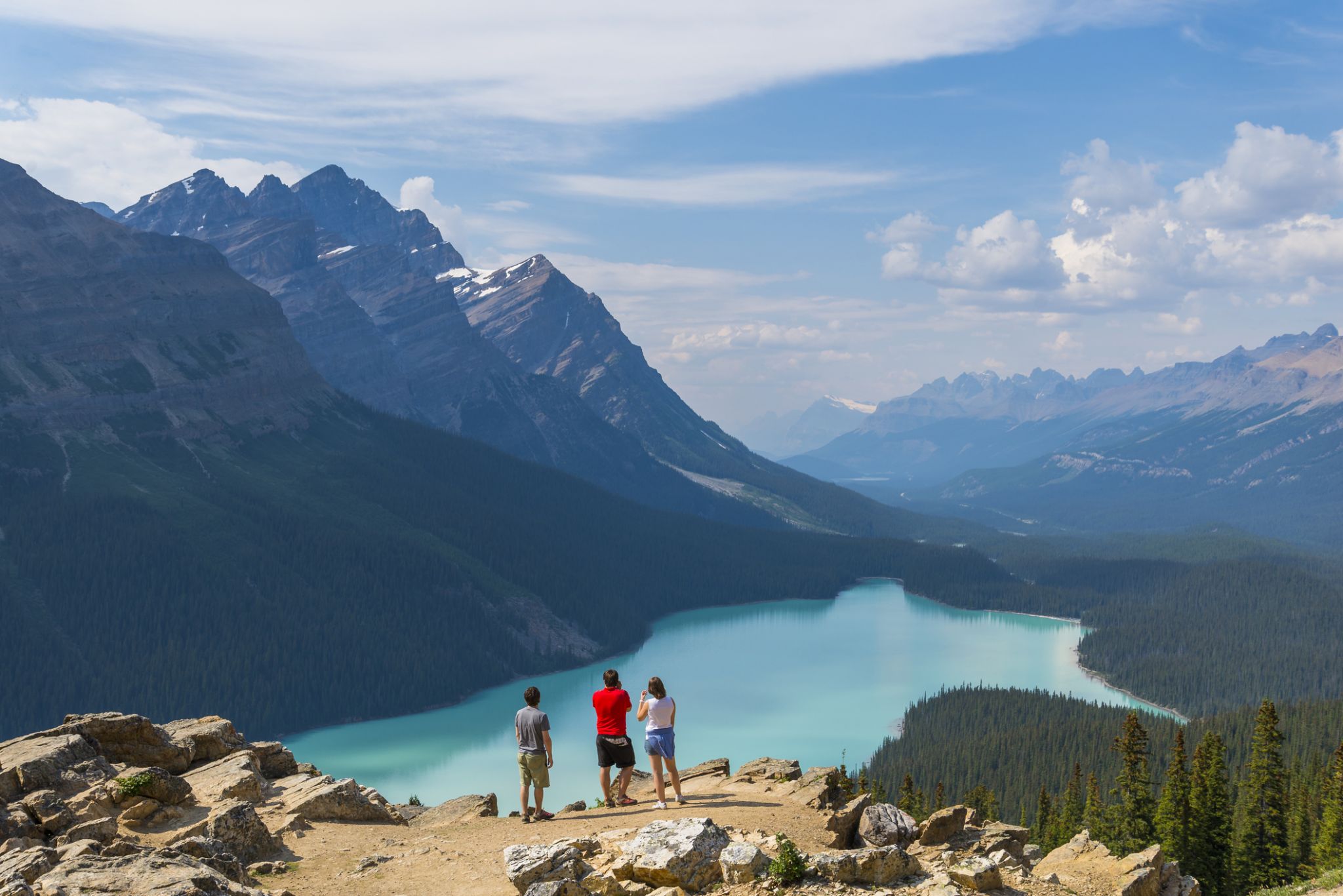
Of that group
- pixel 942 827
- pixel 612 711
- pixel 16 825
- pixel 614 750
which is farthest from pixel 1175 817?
pixel 16 825

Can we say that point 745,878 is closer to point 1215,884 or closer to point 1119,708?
point 1215,884

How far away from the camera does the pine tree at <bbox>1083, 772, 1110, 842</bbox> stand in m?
81.8

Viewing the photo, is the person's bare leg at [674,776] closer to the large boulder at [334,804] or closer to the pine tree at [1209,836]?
the large boulder at [334,804]

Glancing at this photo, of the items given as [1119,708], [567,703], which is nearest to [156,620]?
[567,703]

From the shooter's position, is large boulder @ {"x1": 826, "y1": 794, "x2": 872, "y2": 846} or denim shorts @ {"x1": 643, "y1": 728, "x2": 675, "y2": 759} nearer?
large boulder @ {"x1": 826, "y1": 794, "x2": 872, "y2": 846}

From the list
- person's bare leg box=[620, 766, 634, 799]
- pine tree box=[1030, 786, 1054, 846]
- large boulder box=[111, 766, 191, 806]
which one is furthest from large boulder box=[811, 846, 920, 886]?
pine tree box=[1030, 786, 1054, 846]

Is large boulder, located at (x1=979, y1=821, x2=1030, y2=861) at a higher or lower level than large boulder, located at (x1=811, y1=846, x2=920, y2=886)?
lower

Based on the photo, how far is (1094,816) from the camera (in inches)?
3359

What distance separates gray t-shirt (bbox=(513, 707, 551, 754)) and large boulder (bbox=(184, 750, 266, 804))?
31.4 feet

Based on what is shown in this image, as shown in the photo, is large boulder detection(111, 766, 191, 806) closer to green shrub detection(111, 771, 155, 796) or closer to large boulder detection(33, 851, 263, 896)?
green shrub detection(111, 771, 155, 796)

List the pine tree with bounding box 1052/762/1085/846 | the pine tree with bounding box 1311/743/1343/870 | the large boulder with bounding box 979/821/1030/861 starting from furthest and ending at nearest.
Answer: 1. the pine tree with bounding box 1052/762/1085/846
2. the pine tree with bounding box 1311/743/1343/870
3. the large boulder with bounding box 979/821/1030/861

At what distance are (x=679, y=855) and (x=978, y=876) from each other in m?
7.08

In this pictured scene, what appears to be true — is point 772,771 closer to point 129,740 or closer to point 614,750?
point 614,750

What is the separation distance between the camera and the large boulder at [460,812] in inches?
1359
